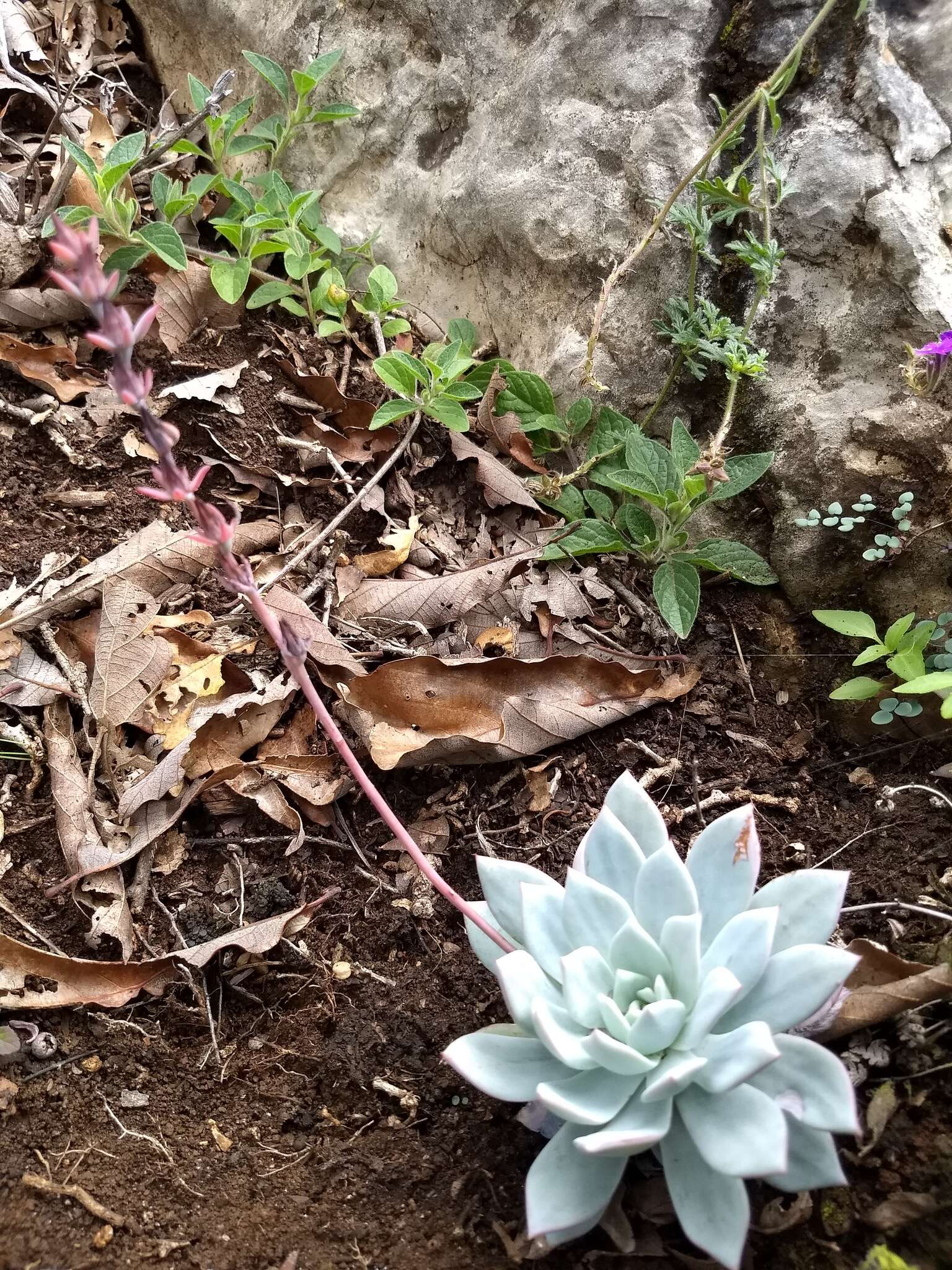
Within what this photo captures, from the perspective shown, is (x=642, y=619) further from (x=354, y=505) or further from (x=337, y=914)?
(x=337, y=914)

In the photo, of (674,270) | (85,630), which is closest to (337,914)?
(85,630)

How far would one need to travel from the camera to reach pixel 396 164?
293 cm

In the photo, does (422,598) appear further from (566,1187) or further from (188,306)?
(566,1187)

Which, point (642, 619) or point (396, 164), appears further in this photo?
point (396, 164)

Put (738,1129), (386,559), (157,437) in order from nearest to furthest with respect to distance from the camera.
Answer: (157,437), (738,1129), (386,559)

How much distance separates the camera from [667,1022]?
134 centimetres

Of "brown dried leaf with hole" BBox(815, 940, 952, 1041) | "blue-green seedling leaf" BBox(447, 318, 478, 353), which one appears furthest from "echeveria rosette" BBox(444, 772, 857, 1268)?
"blue-green seedling leaf" BBox(447, 318, 478, 353)

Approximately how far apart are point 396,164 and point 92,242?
2157 mm

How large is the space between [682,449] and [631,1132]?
5.23 feet

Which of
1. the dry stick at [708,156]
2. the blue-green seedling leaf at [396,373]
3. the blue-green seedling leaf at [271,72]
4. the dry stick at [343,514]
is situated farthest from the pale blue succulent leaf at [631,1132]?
the blue-green seedling leaf at [271,72]

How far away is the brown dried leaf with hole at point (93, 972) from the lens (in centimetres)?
175

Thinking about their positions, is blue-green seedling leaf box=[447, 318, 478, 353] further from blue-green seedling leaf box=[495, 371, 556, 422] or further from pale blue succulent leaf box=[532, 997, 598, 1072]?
pale blue succulent leaf box=[532, 997, 598, 1072]

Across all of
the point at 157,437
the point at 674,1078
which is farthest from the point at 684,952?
the point at 157,437

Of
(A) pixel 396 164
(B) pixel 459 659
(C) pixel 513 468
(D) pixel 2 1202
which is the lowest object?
(D) pixel 2 1202
